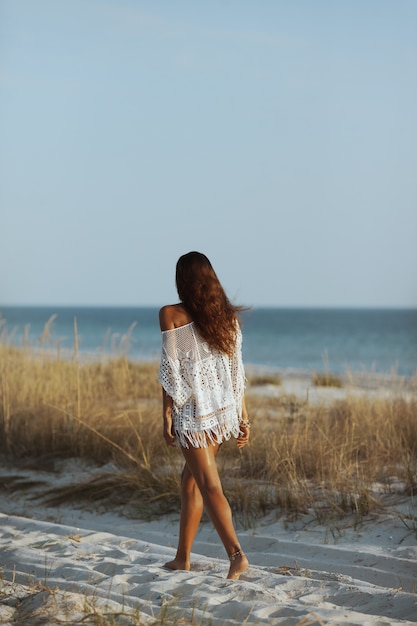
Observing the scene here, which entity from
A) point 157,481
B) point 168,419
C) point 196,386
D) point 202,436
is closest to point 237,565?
point 202,436

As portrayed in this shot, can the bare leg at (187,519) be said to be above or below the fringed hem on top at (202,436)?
below

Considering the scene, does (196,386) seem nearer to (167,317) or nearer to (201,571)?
(167,317)

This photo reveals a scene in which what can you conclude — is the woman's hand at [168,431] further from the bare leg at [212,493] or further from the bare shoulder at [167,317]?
the bare shoulder at [167,317]

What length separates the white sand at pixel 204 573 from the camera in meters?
3.42

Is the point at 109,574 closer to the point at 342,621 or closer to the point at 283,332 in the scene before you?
the point at 342,621

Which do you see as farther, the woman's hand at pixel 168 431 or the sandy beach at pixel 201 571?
the woman's hand at pixel 168 431

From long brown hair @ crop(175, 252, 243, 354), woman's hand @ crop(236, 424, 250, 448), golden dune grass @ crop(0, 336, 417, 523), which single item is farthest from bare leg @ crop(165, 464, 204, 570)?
golden dune grass @ crop(0, 336, 417, 523)

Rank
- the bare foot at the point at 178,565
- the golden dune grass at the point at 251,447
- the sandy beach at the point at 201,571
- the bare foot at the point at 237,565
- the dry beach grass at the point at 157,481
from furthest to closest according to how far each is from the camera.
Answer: the golden dune grass at the point at 251,447 < the bare foot at the point at 178,565 < the bare foot at the point at 237,565 < the dry beach grass at the point at 157,481 < the sandy beach at the point at 201,571

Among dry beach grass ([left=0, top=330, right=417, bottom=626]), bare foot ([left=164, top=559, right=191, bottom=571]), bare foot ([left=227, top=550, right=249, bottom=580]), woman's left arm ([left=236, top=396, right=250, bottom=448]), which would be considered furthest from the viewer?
woman's left arm ([left=236, top=396, right=250, bottom=448])

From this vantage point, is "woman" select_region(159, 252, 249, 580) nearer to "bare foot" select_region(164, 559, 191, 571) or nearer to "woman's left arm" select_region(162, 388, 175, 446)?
"woman's left arm" select_region(162, 388, 175, 446)

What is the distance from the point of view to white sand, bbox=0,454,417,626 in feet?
11.2

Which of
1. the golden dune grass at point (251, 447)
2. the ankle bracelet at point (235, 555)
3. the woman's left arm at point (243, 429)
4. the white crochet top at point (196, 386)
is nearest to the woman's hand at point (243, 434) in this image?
the woman's left arm at point (243, 429)

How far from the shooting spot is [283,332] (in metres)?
64.6

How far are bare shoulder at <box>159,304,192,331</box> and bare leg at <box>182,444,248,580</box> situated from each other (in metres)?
0.68
